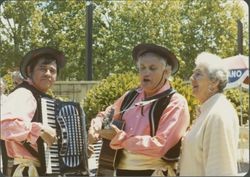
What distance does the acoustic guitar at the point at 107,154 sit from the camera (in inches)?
103

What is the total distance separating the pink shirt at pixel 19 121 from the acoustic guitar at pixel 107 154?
40 cm

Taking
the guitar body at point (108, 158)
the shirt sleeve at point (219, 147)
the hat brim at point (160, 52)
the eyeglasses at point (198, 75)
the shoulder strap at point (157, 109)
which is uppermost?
the hat brim at point (160, 52)

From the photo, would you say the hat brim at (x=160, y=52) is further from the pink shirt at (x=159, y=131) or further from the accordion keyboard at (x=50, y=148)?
the accordion keyboard at (x=50, y=148)

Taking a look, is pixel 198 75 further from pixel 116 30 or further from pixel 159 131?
pixel 116 30

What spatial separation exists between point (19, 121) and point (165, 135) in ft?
2.57

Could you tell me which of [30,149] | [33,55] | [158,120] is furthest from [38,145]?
[158,120]

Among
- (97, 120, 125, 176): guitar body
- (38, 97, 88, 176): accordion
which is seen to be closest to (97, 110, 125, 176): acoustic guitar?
(97, 120, 125, 176): guitar body

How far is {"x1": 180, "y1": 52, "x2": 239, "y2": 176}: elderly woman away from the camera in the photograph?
2180 millimetres

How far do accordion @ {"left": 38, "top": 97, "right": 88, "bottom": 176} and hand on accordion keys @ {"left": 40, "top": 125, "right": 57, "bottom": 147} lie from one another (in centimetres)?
7

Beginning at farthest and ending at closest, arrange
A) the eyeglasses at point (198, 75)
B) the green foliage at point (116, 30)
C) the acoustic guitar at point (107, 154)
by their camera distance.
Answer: the green foliage at point (116, 30)
the acoustic guitar at point (107, 154)
the eyeglasses at point (198, 75)

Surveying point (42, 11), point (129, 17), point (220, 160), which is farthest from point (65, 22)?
point (220, 160)

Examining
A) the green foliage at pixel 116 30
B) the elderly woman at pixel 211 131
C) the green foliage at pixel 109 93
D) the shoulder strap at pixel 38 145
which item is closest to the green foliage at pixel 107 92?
Answer: the green foliage at pixel 109 93

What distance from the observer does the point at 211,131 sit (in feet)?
7.23

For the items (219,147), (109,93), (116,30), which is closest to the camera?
(219,147)
